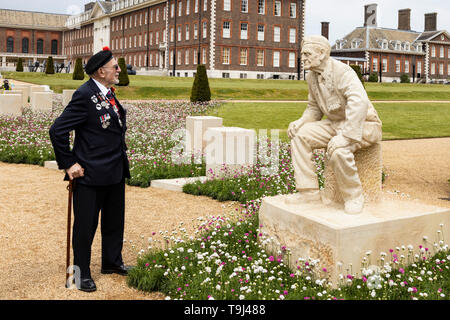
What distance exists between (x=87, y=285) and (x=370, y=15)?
66592 millimetres

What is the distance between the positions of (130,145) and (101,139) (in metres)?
7.21

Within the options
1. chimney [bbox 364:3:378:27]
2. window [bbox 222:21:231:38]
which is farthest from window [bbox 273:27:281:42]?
chimney [bbox 364:3:378:27]

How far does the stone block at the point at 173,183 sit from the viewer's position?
8.05 m

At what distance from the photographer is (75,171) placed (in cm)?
400

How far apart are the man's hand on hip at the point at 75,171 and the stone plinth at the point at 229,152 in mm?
4411

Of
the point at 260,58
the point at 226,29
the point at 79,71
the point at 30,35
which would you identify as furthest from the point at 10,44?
the point at 79,71

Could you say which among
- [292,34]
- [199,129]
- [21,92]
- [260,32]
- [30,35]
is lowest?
[199,129]

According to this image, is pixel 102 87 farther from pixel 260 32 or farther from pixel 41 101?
pixel 260 32

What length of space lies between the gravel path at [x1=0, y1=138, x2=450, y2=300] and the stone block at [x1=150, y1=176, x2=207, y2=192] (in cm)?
15

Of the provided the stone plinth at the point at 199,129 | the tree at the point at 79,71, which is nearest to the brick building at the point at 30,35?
the tree at the point at 79,71

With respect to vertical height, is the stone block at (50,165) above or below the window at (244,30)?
below

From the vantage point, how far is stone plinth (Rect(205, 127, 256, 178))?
8.37m

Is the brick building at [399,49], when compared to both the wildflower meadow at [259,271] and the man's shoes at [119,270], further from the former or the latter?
the man's shoes at [119,270]

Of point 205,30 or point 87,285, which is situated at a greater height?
point 205,30
